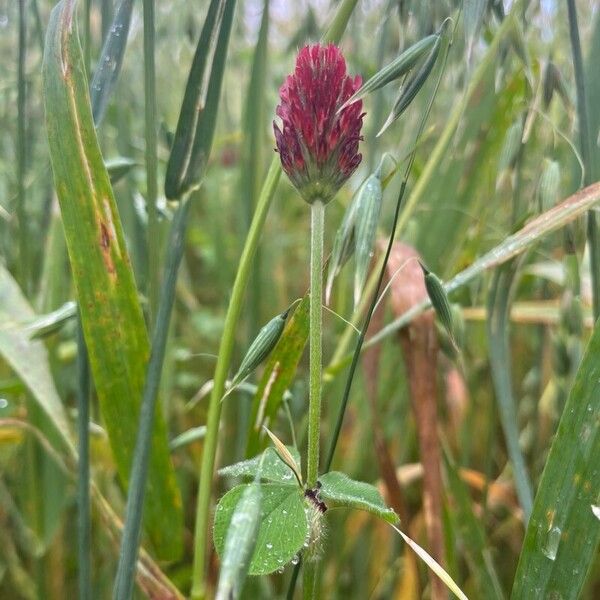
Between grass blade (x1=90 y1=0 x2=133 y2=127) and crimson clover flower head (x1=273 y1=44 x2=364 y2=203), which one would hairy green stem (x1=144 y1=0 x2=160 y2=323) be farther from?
crimson clover flower head (x1=273 y1=44 x2=364 y2=203)

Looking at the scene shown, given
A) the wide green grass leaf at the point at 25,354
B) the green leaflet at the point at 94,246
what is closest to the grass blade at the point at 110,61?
the green leaflet at the point at 94,246

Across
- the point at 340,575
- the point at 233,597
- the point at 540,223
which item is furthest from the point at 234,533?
the point at 340,575

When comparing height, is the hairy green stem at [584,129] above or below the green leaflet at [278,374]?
above

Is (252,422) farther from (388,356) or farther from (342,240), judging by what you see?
(388,356)

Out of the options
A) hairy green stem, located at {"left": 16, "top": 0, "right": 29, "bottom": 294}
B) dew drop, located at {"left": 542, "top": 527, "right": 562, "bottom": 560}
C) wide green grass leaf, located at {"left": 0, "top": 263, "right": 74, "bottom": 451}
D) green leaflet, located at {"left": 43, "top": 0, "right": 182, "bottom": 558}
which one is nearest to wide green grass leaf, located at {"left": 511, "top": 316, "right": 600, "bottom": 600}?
dew drop, located at {"left": 542, "top": 527, "right": 562, "bottom": 560}

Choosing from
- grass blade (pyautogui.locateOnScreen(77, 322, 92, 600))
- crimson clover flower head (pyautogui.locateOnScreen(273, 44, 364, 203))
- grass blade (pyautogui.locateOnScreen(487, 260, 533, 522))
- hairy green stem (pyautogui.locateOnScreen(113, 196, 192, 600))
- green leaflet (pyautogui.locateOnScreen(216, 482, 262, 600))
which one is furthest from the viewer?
grass blade (pyautogui.locateOnScreen(487, 260, 533, 522))

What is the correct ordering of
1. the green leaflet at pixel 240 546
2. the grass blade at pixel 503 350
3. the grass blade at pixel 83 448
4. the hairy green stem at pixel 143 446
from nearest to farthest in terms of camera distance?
the green leaflet at pixel 240 546
the hairy green stem at pixel 143 446
the grass blade at pixel 83 448
the grass blade at pixel 503 350

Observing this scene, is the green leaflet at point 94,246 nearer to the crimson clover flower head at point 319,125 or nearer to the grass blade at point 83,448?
the grass blade at point 83,448
